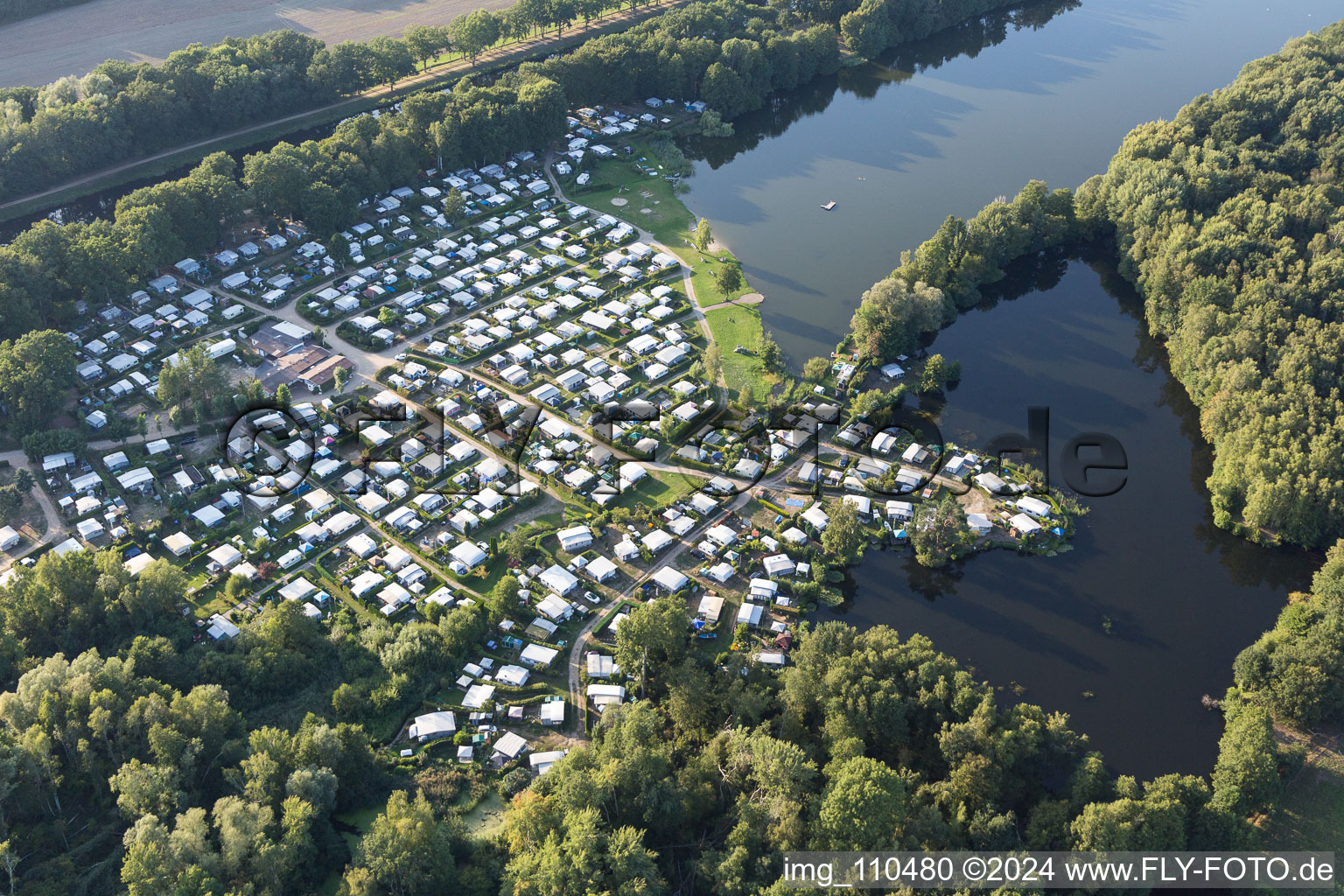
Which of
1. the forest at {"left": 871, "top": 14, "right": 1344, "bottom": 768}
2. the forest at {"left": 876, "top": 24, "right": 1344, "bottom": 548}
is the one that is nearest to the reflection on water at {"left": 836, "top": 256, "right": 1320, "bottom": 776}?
the forest at {"left": 871, "top": 14, "right": 1344, "bottom": 768}

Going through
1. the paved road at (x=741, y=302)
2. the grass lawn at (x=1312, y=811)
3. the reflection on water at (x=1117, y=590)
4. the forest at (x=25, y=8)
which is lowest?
the grass lawn at (x=1312, y=811)

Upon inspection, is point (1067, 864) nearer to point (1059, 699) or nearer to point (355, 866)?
point (1059, 699)

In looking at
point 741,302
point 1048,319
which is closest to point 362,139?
point 741,302

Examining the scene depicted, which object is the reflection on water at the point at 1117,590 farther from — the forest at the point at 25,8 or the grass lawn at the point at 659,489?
the forest at the point at 25,8

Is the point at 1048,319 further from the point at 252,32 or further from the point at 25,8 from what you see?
the point at 25,8

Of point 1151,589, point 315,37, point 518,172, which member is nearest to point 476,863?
point 1151,589

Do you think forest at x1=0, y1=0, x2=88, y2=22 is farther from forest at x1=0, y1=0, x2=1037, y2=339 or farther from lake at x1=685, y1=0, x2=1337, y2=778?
lake at x1=685, y1=0, x2=1337, y2=778

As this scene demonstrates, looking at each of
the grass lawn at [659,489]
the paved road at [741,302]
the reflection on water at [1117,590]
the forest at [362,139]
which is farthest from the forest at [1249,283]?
the forest at [362,139]
